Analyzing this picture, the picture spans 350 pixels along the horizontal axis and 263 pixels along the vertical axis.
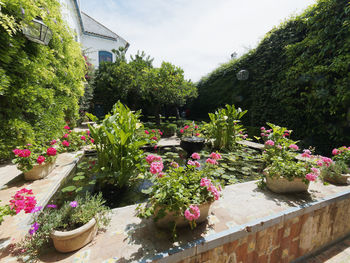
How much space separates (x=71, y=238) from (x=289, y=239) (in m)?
2.23

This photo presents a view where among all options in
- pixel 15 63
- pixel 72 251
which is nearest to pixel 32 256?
pixel 72 251

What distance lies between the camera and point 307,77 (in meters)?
4.92

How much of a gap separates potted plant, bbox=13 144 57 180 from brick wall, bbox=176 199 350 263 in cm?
282

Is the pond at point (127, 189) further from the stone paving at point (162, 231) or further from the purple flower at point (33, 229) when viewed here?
the purple flower at point (33, 229)

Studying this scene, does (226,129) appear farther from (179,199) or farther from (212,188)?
(179,199)

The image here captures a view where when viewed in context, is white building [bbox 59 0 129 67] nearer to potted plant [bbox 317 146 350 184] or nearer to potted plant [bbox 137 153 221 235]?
potted plant [bbox 137 153 221 235]

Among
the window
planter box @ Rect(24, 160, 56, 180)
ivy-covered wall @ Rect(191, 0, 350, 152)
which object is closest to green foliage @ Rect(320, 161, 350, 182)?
ivy-covered wall @ Rect(191, 0, 350, 152)

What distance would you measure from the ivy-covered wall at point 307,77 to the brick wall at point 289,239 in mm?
3364

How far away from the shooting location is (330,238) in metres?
2.04

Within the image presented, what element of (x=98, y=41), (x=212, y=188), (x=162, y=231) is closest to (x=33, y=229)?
(x=162, y=231)

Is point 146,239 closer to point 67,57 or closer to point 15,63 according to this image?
point 15,63

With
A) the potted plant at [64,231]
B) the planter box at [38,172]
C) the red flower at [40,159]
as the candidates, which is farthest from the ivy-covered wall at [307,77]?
the planter box at [38,172]

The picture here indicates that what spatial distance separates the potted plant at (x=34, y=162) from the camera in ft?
8.07

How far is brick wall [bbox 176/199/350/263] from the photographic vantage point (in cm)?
140
